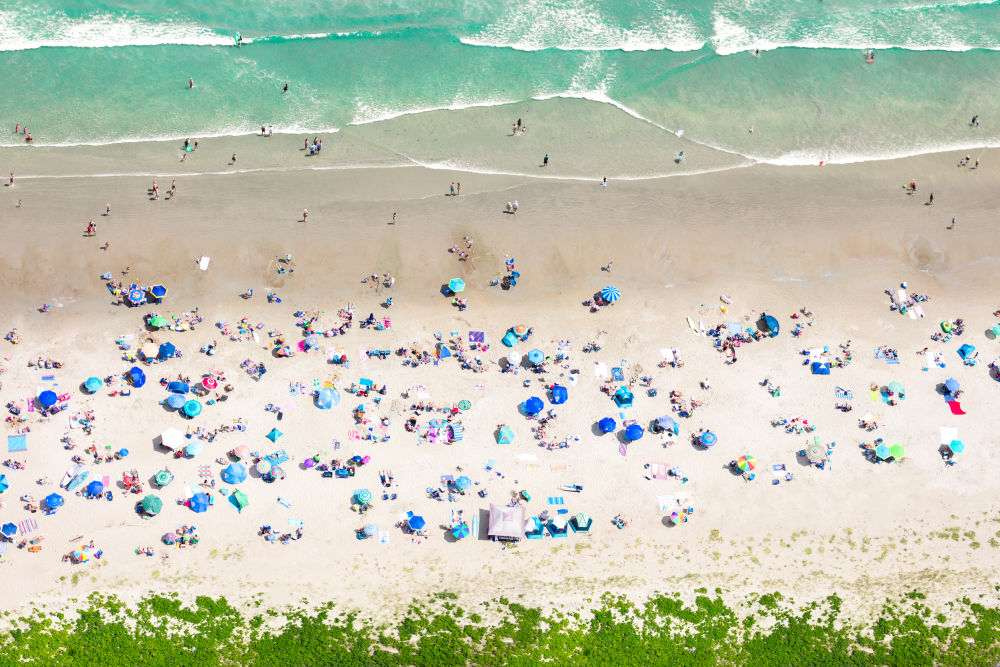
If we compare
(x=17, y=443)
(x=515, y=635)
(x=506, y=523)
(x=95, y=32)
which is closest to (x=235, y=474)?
(x=17, y=443)

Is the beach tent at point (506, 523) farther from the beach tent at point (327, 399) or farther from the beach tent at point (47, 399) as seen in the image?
the beach tent at point (47, 399)

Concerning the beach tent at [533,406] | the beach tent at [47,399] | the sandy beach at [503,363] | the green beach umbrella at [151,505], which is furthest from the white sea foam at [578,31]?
the green beach umbrella at [151,505]

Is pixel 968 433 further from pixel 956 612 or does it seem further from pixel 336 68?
pixel 336 68

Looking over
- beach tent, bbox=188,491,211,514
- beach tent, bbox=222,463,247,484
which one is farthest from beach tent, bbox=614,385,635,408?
beach tent, bbox=188,491,211,514

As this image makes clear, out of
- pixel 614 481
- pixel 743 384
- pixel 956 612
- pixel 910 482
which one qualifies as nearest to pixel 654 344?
pixel 743 384

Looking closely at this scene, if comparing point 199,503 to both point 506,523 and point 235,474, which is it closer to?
point 235,474

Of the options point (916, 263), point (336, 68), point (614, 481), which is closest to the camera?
point (614, 481)
